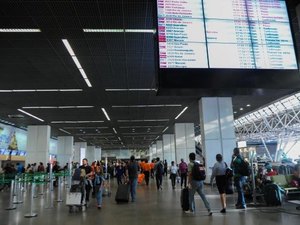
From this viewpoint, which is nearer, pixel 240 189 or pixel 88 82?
pixel 240 189

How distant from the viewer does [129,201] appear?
10.7 metres

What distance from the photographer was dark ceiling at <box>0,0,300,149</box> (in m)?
7.31

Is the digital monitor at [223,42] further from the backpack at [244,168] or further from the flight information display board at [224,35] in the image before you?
the backpack at [244,168]

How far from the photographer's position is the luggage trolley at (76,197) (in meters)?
8.58

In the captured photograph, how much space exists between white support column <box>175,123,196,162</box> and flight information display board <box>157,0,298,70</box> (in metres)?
23.5

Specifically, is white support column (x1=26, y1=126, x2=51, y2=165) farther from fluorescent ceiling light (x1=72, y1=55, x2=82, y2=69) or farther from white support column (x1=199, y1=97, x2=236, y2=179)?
fluorescent ceiling light (x1=72, y1=55, x2=82, y2=69)

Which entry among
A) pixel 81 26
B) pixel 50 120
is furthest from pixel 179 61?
pixel 50 120

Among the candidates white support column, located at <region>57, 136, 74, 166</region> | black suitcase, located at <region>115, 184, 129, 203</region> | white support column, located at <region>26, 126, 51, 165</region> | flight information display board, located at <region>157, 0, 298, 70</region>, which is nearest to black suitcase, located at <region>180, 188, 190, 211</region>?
black suitcase, located at <region>115, 184, 129, 203</region>

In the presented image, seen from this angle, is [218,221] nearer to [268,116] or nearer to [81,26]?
[81,26]

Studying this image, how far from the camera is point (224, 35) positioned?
4801 millimetres

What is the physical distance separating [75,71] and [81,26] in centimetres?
420

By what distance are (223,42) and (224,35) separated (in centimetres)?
12

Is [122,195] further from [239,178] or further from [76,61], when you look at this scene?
[76,61]

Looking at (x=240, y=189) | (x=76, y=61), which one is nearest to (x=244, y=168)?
(x=240, y=189)
